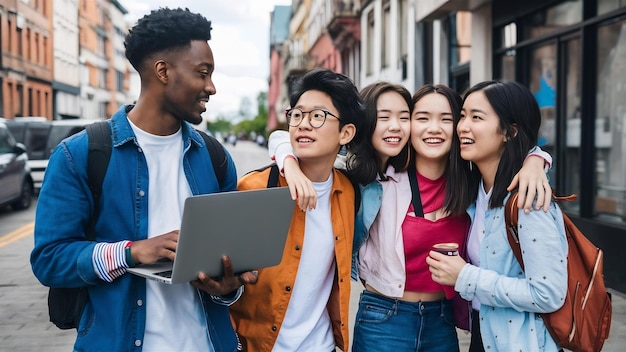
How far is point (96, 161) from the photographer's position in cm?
216

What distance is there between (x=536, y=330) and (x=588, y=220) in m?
5.91

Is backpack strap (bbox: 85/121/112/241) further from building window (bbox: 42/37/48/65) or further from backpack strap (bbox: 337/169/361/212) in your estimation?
building window (bbox: 42/37/48/65)

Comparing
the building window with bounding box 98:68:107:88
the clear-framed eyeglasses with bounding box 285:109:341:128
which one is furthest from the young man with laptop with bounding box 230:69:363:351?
the building window with bounding box 98:68:107:88

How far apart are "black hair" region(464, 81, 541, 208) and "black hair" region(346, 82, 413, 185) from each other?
1.44 feet

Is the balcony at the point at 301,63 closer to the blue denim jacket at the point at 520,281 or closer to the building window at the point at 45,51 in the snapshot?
the building window at the point at 45,51

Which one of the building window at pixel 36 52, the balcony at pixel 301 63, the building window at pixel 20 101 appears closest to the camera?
the building window at pixel 20 101

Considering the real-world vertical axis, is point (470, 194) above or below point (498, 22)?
below

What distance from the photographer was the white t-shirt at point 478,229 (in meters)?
2.79

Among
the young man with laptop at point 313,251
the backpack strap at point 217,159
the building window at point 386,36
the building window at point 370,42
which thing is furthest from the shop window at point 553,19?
the building window at point 370,42

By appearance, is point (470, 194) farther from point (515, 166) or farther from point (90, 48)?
point (90, 48)

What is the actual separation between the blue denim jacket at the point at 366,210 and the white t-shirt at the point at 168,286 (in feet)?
2.77

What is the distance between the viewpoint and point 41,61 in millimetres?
43719

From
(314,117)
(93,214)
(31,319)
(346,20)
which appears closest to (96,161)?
(93,214)

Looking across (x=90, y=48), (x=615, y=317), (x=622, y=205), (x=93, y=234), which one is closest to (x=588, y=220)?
(x=622, y=205)
